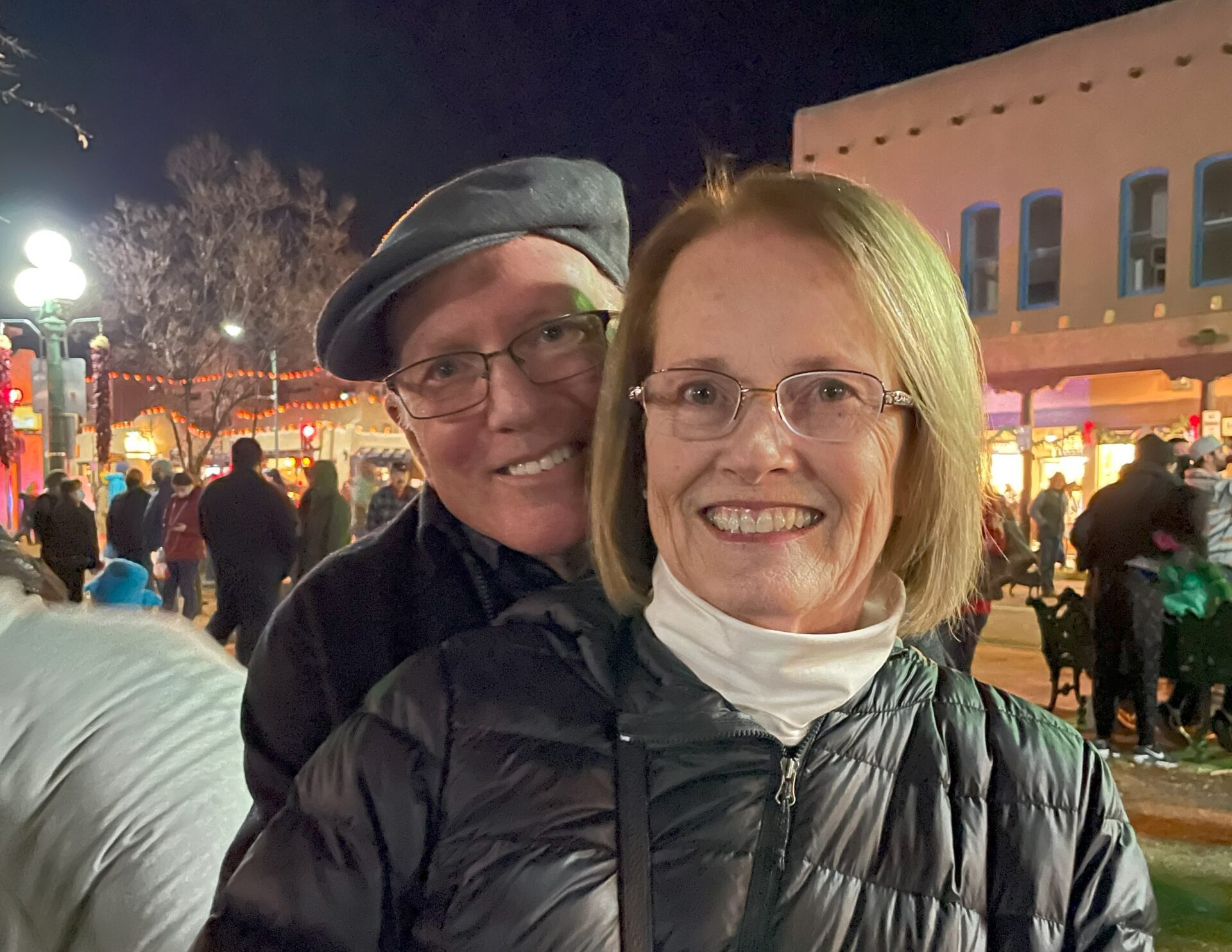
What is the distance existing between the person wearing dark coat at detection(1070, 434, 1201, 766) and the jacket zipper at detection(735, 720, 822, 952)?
223 inches

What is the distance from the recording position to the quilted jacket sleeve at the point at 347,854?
1.18 meters

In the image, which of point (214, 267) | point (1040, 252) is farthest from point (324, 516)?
point (214, 267)

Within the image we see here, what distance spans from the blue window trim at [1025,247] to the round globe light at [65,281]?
1222cm

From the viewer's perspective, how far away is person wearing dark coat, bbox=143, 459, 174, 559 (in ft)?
34.3

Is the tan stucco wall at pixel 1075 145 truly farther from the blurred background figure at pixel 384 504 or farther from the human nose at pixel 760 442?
the human nose at pixel 760 442

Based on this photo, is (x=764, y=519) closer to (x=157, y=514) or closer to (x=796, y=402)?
(x=796, y=402)

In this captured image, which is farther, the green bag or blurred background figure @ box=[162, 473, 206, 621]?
blurred background figure @ box=[162, 473, 206, 621]

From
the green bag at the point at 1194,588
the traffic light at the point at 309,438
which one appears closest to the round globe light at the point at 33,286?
the green bag at the point at 1194,588

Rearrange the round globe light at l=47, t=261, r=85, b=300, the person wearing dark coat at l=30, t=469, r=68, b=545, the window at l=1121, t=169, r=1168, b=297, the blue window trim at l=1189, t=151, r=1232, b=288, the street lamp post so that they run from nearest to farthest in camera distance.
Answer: the street lamp post, the round globe light at l=47, t=261, r=85, b=300, the person wearing dark coat at l=30, t=469, r=68, b=545, the blue window trim at l=1189, t=151, r=1232, b=288, the window at l=1121, t=169, r=1168, b=297

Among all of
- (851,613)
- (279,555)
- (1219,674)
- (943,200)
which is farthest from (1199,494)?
(943,200)

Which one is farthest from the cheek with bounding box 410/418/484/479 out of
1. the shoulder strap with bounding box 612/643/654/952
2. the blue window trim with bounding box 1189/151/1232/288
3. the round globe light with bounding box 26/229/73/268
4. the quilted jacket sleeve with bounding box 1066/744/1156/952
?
the blue window trim with bounding box 1189/151/1232/288

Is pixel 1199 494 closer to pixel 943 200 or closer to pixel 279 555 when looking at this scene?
pixel 279 555

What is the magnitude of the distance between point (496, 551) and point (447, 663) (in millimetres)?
310

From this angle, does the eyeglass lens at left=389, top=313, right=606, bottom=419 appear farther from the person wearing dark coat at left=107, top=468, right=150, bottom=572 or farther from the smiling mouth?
the person wearing dark coat at left=107, top=468, right=150, bottom=572
